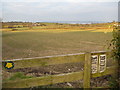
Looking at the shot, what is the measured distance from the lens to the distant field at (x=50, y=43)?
6762mm

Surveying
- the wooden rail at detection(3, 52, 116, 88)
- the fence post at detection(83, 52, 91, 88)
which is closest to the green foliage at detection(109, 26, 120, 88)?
the wooden rail at detection(3, 52, 116, 88)

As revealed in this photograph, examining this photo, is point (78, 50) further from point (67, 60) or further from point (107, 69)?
point (67, 60)

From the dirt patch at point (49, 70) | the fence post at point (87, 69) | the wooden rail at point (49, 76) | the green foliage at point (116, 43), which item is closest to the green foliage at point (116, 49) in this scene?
the green foliage at point (116, 43)

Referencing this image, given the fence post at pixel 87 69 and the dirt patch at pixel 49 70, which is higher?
the fence post at pixel 87 69

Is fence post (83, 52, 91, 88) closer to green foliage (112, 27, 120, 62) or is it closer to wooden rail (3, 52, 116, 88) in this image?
wooden rail (3, 52, 116, 88)

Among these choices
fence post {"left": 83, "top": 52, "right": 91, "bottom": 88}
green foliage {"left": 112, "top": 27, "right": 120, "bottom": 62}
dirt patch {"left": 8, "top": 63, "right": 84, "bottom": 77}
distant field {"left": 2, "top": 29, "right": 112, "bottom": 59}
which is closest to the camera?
fence post {"left": 83, "top": 52, "right": 91, "bottom": 88}

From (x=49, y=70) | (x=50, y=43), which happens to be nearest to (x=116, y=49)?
(x=49, y=70)

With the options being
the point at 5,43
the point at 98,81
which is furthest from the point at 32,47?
the point at 98,81

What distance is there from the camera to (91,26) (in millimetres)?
6234

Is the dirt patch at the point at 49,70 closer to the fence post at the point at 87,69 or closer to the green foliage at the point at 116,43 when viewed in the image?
the fence post at the point at 87,69

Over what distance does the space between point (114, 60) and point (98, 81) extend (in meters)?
1.02

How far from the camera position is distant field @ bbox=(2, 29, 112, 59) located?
6.76m

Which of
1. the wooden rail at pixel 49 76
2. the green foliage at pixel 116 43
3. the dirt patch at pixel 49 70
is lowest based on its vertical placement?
the dirt patch at pixel 49 70

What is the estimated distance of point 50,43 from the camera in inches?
304
